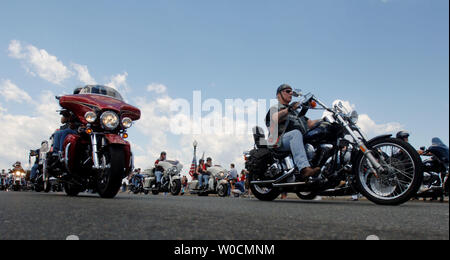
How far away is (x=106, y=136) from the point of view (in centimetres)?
513

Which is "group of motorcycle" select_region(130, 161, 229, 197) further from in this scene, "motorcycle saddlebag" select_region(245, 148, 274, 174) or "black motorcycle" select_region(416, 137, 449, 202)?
"motorcycle saddlebag" select_region(245, 148, 274, 174)

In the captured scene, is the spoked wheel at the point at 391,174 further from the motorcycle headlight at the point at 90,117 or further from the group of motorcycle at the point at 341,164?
the motorcycle headlight at the point at 90,117

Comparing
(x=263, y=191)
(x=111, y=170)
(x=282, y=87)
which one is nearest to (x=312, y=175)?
(x=263, y=191)

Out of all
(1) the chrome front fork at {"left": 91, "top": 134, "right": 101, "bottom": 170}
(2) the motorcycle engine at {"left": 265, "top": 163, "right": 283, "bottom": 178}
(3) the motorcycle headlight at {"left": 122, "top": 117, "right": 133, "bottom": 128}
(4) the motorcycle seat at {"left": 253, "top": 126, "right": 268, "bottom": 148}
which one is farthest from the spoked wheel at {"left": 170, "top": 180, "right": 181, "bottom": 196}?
(1) the chrome front fork at {"left": 91, "top": 134, "right": 101, "bottom": 170}

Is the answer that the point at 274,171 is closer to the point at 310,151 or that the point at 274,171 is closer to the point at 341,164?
the point at 310,151

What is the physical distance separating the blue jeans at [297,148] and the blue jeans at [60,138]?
3592mm

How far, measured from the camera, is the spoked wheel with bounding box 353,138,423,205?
3.98m

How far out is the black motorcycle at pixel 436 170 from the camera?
8.27m

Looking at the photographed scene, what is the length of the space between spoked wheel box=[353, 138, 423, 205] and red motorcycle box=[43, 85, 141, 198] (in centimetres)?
307

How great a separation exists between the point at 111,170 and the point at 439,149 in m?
7.03

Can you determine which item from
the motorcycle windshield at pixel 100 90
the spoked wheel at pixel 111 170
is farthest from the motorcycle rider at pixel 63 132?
the spoked wheel at pixel 111 170
